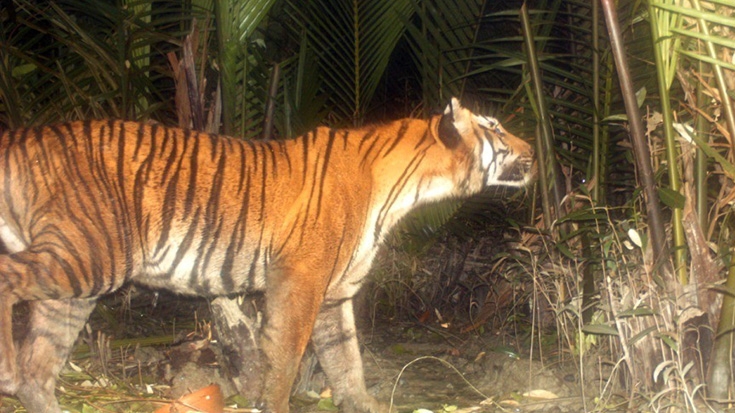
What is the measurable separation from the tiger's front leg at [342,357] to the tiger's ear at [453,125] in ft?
3.20

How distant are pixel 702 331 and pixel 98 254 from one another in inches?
100

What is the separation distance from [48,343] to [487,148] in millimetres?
2416

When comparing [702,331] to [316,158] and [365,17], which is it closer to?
[316,158]

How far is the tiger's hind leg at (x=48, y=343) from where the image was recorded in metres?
4.11

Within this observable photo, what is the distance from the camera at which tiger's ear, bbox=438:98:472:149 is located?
465 centimetres

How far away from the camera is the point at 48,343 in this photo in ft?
14.0

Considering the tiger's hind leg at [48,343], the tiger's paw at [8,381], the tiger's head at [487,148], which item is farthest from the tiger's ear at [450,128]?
the tiger's paw at [8,381]

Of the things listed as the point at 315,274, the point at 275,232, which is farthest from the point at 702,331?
the point at 275,232

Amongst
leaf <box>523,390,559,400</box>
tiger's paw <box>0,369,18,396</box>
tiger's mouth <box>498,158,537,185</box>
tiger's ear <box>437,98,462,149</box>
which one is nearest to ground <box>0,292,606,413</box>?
leaf <box>523,390,559,400</box>

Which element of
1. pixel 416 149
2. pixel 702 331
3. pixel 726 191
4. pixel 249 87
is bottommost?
pixel 702 331

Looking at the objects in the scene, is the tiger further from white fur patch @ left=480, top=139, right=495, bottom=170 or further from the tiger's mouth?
the tiger's mouth

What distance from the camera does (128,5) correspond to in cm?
525

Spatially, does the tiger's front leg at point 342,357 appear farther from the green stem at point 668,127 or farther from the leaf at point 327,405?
the green stem at point 668,127

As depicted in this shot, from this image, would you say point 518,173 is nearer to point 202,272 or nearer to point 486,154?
point 486,154
